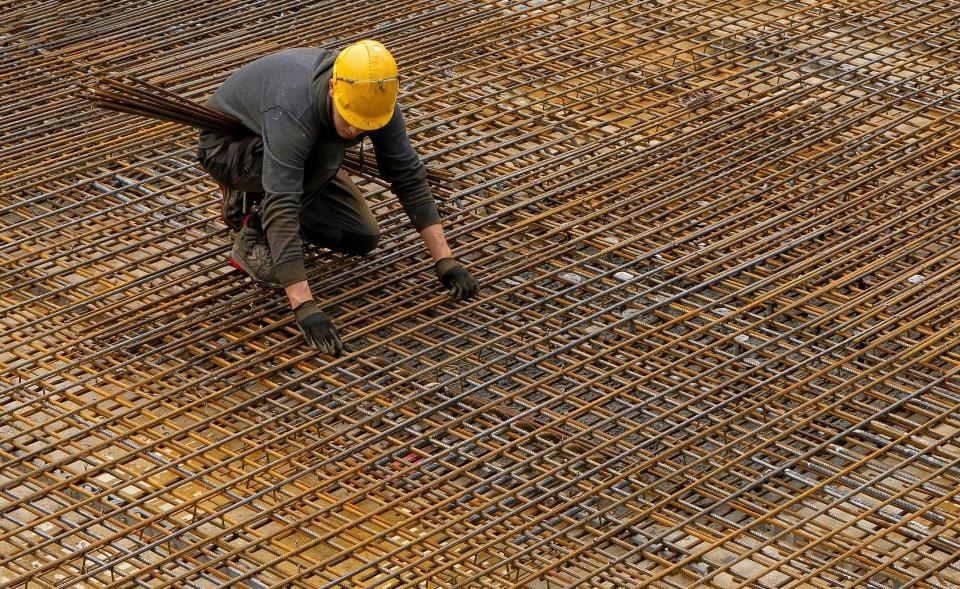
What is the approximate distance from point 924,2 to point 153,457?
4.58 metres

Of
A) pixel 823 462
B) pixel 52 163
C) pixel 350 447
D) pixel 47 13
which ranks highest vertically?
pixel 47 13

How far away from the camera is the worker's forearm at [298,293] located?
4176mm

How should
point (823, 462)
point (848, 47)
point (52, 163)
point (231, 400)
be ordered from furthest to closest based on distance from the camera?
point (848, 47) < point (52, 163) < point (231, 400) < point (823, 462)

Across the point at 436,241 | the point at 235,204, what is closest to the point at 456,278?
the point at 436,241

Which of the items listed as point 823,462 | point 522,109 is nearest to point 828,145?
point 522,109

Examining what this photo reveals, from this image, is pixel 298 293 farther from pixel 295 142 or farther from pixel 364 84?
pixel 364 84

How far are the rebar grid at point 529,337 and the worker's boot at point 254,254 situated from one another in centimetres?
10

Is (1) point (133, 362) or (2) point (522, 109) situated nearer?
(1) point (133, 362)

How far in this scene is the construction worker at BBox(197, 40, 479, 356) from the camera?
13.2 feet

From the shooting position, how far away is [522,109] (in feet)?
18.8

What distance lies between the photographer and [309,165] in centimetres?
427

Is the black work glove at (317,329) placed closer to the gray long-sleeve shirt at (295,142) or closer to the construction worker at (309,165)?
the construction worker at (309,165)

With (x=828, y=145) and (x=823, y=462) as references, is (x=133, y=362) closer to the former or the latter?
(x=823, y=462)

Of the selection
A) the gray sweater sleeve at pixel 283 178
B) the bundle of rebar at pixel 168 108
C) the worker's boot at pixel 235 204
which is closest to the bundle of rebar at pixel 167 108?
the bundle of rebar at pixel 168 108
